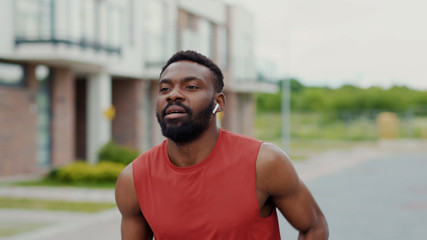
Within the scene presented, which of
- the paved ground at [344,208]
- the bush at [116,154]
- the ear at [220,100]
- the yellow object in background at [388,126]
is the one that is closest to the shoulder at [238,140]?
the ear at [220,100]

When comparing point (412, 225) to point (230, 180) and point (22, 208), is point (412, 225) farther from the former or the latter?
point (230, 180)

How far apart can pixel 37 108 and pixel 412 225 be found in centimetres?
1075

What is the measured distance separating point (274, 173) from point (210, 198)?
0.26 meters

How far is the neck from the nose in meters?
0.18

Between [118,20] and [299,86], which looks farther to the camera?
[299,86]

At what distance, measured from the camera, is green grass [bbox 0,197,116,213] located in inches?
403

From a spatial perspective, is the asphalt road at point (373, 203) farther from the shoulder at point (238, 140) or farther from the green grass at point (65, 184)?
the shoulder at point (238, 140)

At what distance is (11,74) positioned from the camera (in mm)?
14758

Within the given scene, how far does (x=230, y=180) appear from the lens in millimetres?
2062

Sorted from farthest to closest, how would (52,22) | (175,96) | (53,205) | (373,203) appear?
(52,22), (373,203), (53,205), (175,96)

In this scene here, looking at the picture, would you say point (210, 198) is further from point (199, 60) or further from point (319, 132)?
point (319, 132)

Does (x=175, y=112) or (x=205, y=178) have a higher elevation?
(x=175, y=112)

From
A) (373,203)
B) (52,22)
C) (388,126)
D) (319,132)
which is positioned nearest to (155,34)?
(52,22)

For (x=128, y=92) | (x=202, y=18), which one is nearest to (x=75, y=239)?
(x=128, y=92)
